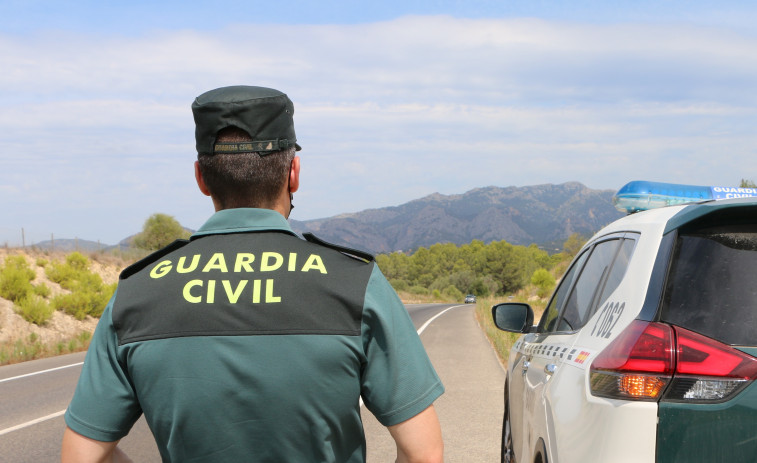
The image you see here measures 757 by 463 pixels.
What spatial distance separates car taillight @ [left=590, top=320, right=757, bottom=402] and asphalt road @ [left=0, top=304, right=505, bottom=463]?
17.3 feet

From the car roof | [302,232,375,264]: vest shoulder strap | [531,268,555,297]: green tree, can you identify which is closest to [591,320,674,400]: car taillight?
the car roof

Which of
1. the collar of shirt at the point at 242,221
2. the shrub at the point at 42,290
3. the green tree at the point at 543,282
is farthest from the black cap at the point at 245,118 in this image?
the green tree at the point at 543,282

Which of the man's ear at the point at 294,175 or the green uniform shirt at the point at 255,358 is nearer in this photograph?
the green uniform shirt at the point at 255,358

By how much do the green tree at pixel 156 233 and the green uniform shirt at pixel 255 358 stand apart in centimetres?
5040

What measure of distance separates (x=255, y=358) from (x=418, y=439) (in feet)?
1.45

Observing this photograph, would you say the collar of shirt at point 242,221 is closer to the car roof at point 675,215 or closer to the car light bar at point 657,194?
the car roof at point 675,215

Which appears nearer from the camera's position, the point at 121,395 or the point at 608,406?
the point at 121,395

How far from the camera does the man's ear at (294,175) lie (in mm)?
2055

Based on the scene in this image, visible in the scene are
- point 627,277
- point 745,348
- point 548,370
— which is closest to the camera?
point 745,348

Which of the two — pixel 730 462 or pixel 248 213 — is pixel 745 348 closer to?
pixel 730 462

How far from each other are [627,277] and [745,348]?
20.9 inches

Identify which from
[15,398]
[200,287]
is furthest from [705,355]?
[15,398]

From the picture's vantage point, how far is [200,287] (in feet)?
5.98

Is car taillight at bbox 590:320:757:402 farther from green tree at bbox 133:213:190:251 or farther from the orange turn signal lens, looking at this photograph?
green tree at bbox 133:213:190:251
